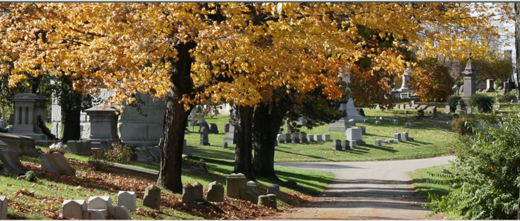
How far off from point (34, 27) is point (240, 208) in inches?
244

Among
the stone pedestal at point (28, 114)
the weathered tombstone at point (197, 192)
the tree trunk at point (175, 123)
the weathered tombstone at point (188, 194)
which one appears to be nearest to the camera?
the weathered tombstone at point (188, 194)

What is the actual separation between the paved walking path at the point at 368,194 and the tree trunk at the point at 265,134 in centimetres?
255

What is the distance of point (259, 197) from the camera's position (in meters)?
18.0

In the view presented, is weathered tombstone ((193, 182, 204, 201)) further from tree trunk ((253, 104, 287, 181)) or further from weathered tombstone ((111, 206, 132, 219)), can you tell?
tree trunk ((253, 104, 287, 181))

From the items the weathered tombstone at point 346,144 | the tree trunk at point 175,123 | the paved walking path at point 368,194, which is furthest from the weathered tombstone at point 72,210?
the weathered tombstone at point 346,144

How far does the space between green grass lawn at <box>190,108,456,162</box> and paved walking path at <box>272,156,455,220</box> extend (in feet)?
9.62

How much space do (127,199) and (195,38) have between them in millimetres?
3466

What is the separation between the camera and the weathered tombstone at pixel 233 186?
18.1 m

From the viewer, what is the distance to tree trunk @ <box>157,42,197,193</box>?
55.1ft

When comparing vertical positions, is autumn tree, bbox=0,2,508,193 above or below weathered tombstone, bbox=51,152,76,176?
above

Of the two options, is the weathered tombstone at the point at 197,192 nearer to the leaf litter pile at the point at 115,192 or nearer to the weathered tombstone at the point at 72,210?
the leaf litter pile at the point at 115,192

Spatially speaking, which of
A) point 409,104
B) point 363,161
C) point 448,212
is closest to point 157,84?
point 448,212

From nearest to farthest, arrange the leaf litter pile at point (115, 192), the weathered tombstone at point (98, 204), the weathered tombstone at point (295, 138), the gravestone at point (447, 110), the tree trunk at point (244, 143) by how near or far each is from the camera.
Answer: the weathered tombstone at point (98, 204), the leaf litter pile at point (115, 192), the tree trunk at point (244, 143), the weathered tombstone at point (295, 138), the gravestone at point (447, 110)

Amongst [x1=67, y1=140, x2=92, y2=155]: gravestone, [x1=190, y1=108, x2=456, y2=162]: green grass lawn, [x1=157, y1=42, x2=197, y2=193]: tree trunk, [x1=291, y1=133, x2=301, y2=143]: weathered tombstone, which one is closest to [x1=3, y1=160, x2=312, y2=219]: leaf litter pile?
[x1=157, y1=42, x2=197, y2=193]: tree trunk
